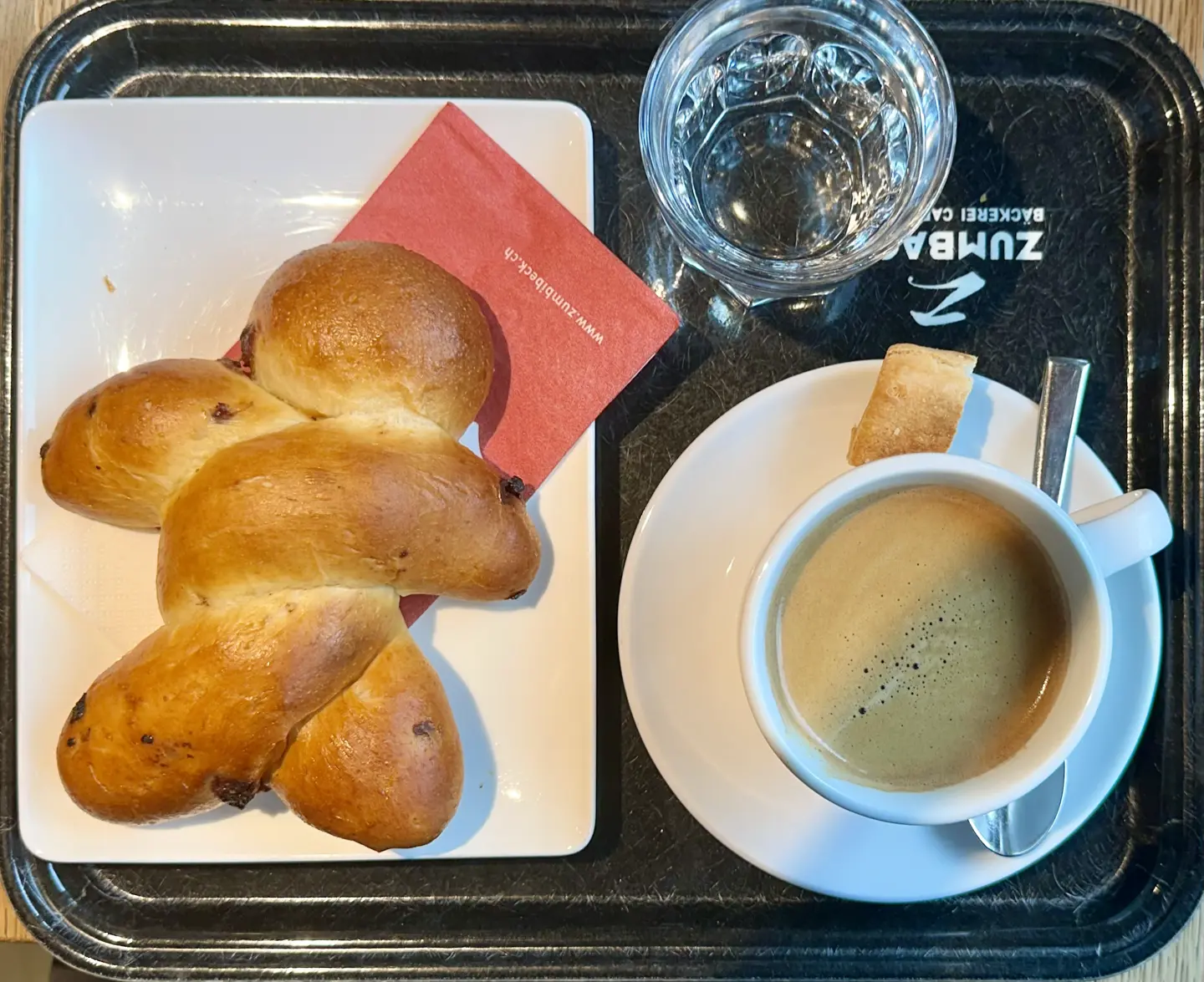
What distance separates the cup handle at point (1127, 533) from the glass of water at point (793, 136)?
0.91ft

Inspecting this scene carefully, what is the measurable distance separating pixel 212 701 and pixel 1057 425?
2.23 feet

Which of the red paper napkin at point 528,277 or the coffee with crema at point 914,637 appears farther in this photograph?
the red paper napkin at point 528,277

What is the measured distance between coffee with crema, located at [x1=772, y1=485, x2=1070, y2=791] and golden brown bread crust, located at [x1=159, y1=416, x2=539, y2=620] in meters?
0.23

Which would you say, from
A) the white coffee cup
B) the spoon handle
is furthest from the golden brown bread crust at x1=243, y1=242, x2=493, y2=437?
the spoon handle

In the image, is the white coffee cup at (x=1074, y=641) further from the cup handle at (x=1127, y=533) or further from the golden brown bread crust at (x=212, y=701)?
the golden brown bread crust at (x=212, y=701)

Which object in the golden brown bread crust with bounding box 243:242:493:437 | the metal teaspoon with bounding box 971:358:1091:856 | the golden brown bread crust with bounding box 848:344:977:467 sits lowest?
the metal teaspoon with bounding box 971:358:1091:856

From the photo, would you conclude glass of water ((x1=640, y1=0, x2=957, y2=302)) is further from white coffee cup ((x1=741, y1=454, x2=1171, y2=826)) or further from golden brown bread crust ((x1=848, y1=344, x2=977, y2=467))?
white coffee cup ((x1=741, y1=454, x2=1171, y2=826))

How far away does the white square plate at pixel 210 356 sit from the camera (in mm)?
743

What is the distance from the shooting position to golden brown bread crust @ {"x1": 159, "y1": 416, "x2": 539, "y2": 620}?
2.02 ft

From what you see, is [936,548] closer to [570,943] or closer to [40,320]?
[570,943]

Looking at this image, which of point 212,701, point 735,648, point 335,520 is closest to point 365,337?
point 335,520

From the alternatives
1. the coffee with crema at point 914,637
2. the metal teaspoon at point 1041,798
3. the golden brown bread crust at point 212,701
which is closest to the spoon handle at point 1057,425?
the metal teaspoon at point 1041,798

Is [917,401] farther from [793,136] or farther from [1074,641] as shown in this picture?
[793,136]

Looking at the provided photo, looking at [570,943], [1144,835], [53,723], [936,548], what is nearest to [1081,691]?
[936,548]
